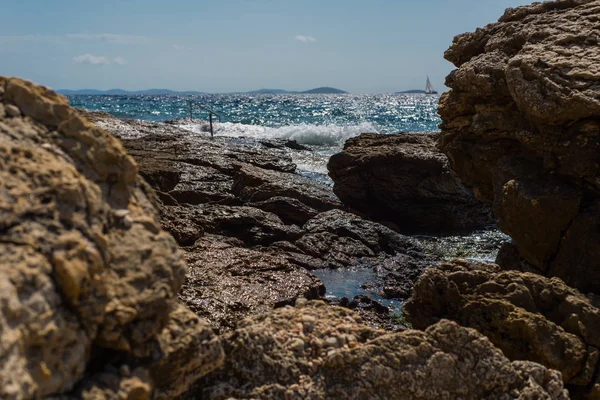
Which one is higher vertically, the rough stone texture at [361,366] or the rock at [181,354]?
the rock at [181,354]

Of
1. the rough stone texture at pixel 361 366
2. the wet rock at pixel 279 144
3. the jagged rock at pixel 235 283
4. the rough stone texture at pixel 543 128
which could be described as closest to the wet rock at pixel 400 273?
the jagged rock at pixel 235 283

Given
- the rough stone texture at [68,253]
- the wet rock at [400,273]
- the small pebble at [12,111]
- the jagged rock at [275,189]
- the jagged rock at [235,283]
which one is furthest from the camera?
the jagged rock at [275,189]

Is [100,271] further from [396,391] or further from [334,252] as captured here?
[334,252]

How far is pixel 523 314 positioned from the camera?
5043mm

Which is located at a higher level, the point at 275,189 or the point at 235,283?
the point at 275,189

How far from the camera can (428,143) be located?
18.6 metres

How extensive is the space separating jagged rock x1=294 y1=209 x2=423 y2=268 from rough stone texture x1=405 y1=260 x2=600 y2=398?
624 cm

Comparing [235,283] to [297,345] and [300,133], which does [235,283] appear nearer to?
[297,345]

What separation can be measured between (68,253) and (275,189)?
12607 millimetres

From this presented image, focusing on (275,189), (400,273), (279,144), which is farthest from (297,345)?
(279,144)

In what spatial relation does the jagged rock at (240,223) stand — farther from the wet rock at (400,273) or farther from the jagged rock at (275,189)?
the wet rock at (400,273)

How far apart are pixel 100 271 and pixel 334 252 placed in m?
10.4

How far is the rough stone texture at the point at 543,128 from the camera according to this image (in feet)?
24.1

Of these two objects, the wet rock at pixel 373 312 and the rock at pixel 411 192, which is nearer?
the wet rock at pixel 373 312
